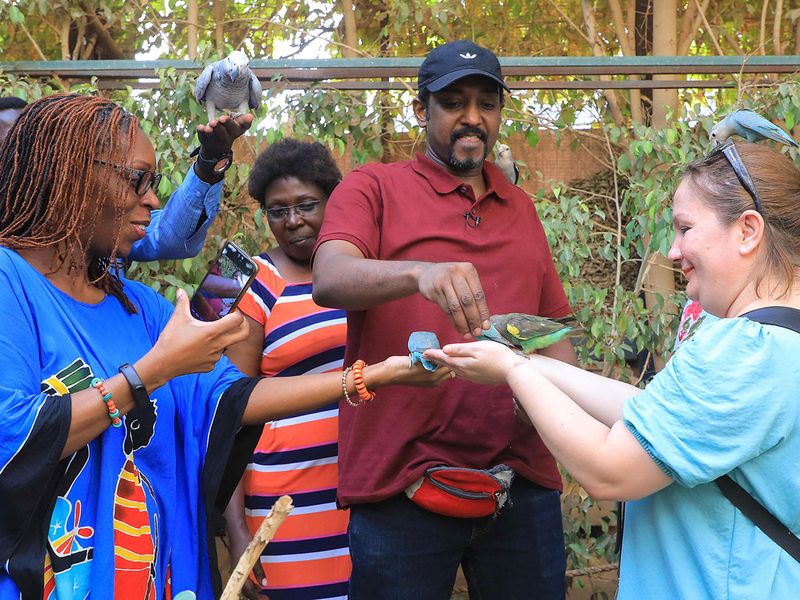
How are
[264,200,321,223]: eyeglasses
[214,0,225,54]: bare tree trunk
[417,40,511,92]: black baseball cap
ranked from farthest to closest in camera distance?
[214,0,225,54]: bare tree trunk, [264,200,321,223]: eyeglasses, [417,40,511,92]: black baseball cap

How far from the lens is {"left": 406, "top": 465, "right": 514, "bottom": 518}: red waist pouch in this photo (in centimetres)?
262

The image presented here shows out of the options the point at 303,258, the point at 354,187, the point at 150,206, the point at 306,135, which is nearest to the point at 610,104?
the point at 306,135

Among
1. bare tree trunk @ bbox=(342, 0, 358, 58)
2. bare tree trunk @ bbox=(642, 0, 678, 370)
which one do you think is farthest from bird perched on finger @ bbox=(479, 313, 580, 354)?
bare tree trunk @ bbox=(342, 0, 358, 58)

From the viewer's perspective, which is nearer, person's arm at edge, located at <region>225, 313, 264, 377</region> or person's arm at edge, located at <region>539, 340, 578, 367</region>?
person's arm at edge, located at <region>539, 340, 578, 367</region>

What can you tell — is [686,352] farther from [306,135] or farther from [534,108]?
[534,108]

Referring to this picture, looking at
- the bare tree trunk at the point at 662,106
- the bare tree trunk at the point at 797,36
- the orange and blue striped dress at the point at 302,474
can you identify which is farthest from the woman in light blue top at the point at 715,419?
the bare tree trunk at the point at 797,36

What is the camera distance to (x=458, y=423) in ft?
8.89

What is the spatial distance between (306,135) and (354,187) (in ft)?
6.13

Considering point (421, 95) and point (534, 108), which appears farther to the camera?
point (534, 108)

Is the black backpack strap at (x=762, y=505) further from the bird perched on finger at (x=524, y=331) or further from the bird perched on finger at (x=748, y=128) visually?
the bird perched on finger at (x=748, y=128)

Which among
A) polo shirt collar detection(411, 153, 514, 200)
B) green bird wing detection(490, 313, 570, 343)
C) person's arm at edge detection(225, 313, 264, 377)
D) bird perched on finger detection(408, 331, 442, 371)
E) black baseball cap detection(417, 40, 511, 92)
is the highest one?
black baseball cap detection(417, 40, 511, 92)

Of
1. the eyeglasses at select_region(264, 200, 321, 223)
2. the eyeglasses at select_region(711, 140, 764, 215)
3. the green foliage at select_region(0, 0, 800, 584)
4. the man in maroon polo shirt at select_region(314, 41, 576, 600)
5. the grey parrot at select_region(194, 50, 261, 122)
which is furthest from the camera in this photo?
the green foliage at select_region(0, 0, 800, 584)

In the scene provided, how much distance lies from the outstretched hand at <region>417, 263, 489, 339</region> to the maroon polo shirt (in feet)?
1.27

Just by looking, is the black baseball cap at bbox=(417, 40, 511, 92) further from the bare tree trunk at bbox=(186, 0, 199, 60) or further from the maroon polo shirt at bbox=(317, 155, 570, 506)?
the bare tree trunk at bbox=(186, 0, 199, 60)
